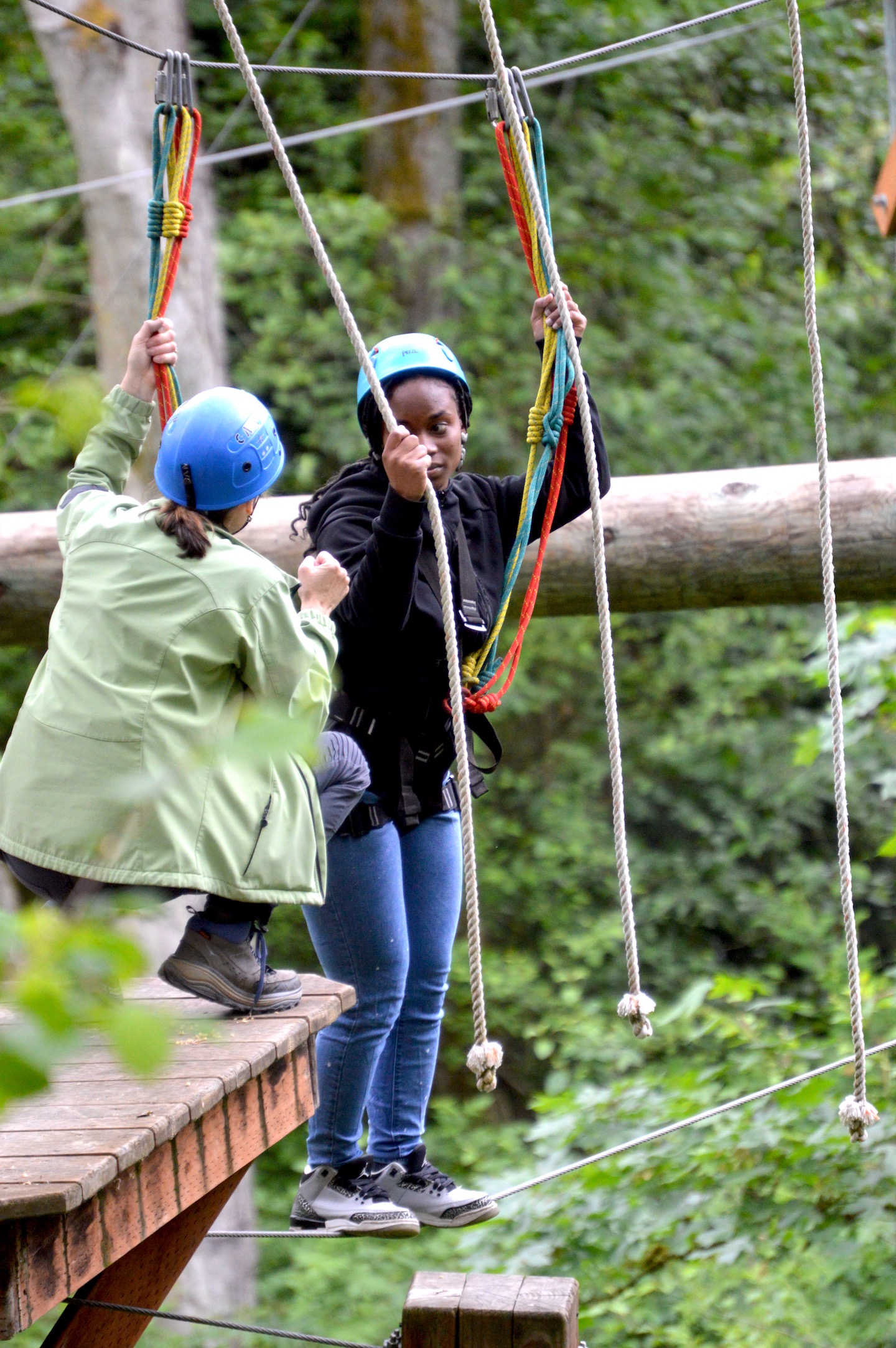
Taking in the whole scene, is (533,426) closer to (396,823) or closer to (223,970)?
(396,823)

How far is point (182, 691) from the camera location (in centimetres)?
171

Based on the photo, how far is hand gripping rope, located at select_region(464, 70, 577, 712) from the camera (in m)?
2.06

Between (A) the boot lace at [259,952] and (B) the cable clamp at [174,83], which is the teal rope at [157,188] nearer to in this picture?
(B) the cable clamp at [174,83]

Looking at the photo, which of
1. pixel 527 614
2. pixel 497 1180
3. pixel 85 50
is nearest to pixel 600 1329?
pixel 497 1180

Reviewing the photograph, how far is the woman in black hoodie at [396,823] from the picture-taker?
1.97m

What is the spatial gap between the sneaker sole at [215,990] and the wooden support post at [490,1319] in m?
0.38

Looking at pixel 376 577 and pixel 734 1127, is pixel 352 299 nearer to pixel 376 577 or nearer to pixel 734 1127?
pixel 734 1127

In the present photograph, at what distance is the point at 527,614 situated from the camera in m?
2.21

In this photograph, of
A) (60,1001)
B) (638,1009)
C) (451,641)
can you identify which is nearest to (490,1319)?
(638,1009)

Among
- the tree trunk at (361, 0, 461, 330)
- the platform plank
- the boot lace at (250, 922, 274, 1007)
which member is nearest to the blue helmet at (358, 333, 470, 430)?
the boot lace at (250, 922, 274, 1007)

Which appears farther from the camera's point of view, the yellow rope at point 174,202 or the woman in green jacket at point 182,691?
the yellow rope at point 174,202

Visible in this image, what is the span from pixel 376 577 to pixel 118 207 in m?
2.96

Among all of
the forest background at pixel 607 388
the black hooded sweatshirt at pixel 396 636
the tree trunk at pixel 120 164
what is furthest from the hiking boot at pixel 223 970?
the forest background at pixel 607 388

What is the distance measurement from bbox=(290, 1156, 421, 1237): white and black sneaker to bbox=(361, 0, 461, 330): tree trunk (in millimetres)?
4715
